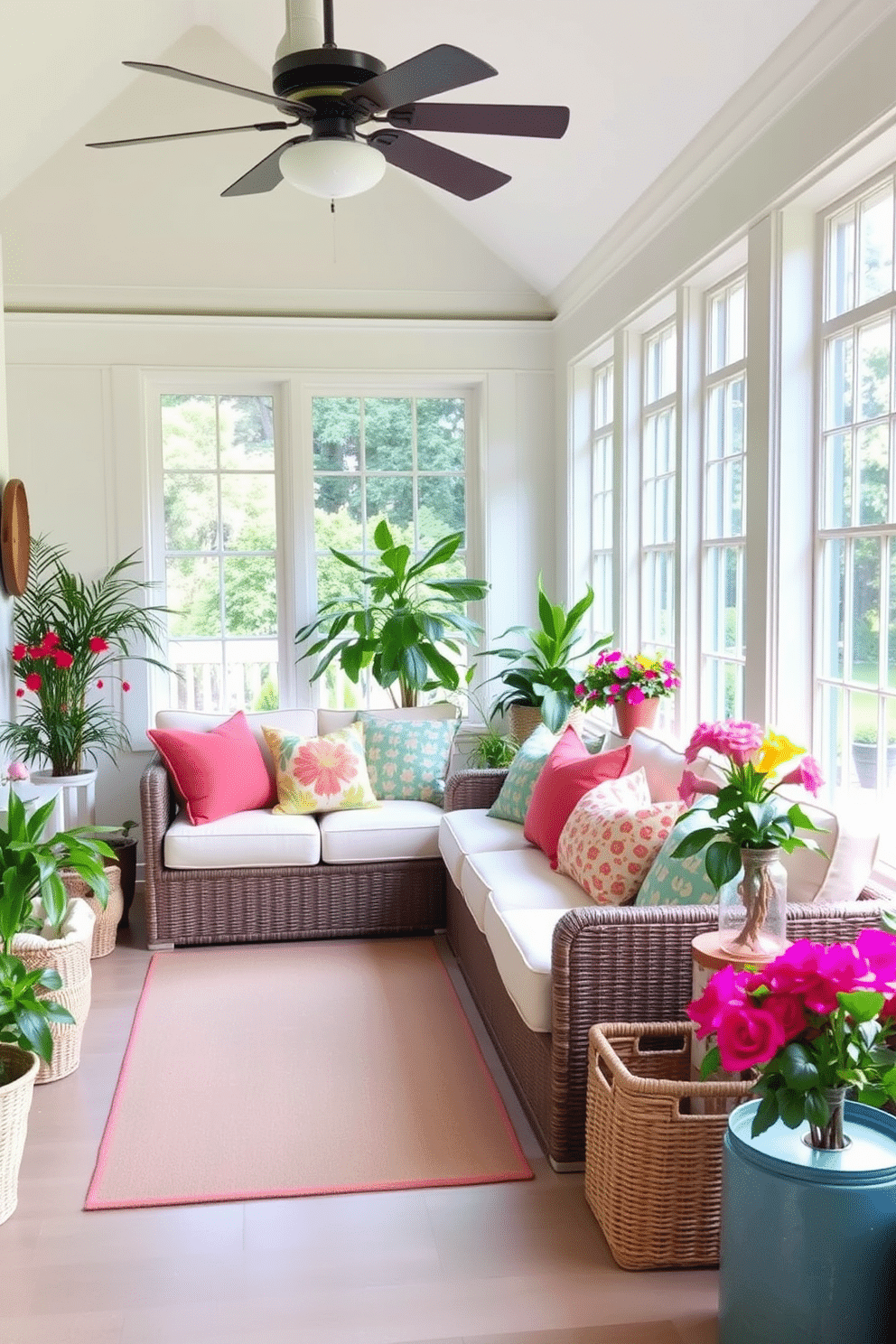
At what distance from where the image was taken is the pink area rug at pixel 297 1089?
9.38ft

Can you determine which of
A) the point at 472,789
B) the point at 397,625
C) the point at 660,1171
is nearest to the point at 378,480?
the point at 397,625

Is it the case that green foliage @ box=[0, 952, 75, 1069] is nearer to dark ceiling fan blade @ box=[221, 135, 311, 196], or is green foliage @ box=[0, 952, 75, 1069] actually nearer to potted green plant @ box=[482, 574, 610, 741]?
dark ceiling fan blade @ box=[221, 135, 311, 196]

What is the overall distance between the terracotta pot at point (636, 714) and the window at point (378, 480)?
6.34ft

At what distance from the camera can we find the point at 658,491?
484cm

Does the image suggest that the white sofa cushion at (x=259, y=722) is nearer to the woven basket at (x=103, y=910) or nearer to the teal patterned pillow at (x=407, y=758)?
the teal patterned pillow at (x=407, y=758)

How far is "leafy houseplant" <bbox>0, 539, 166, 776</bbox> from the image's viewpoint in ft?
17.0

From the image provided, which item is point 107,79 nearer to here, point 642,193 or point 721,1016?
point 642,193

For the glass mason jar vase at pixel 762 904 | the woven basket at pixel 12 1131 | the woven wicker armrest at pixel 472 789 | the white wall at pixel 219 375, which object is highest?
the white wall at pixel 219 375

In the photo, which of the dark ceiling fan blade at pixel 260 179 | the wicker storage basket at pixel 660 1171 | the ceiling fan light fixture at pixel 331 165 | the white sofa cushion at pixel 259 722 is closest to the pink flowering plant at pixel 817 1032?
the wicker storage basket at pixel 660 1171

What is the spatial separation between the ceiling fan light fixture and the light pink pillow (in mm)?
2616

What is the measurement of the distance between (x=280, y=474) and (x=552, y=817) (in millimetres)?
2727

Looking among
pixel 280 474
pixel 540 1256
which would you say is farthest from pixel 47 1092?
pixel 280 474

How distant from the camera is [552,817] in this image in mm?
3967

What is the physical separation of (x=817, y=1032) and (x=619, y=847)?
1426mm
